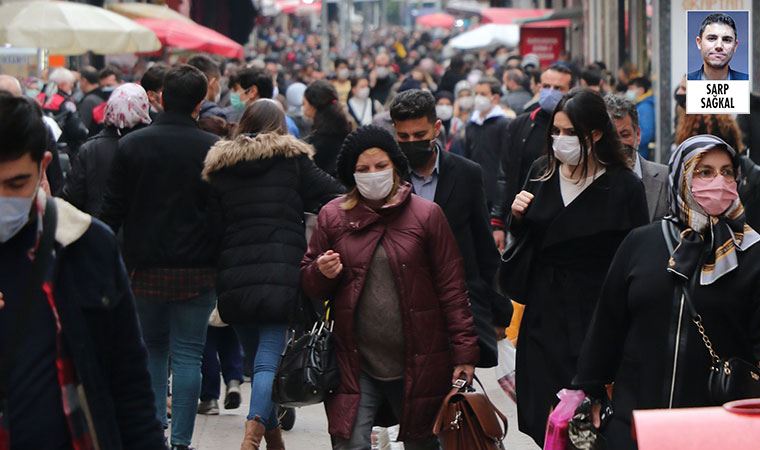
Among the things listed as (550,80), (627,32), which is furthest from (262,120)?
(627,32)

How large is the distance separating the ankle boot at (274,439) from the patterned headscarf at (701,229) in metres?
3.25

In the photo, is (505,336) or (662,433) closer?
(662,433)

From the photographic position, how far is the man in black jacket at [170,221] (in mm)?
7602

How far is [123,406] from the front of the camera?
13.3 ft

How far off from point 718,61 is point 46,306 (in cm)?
396

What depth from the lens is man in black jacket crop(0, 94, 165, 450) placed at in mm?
3814

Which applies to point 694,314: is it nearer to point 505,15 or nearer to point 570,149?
point 570,149

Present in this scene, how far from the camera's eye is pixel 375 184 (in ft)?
21.0

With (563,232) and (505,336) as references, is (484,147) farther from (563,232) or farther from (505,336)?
(563,232)

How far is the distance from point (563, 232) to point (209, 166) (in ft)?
5.70

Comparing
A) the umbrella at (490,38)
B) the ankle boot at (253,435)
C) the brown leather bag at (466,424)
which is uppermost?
the brown leather bag at (466,424)

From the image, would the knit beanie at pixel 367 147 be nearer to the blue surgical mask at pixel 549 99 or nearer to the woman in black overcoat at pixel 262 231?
the woman in black overcoat at pixel 262 231

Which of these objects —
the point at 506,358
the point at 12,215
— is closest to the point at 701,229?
the point at 12,215

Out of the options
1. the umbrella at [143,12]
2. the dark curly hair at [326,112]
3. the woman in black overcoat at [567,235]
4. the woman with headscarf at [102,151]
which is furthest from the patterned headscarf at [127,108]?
the umbrella at [143,12]
